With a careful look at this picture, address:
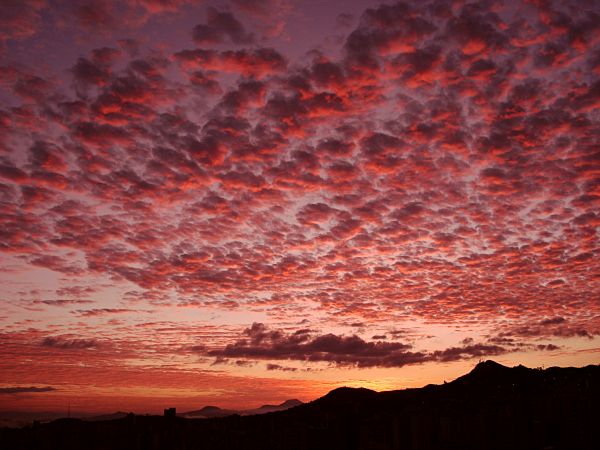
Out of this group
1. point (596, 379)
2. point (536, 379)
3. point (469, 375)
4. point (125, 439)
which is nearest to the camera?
point (125, 439)

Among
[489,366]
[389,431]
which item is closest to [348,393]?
[489,366]

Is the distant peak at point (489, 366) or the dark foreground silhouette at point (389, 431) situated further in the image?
the distant peak at point (489, 366)

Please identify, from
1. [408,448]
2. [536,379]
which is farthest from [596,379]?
[408,448]

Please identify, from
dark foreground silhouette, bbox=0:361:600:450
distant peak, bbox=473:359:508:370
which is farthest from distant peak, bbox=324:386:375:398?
dark foreground silhouette, bbox=0:361:600:450

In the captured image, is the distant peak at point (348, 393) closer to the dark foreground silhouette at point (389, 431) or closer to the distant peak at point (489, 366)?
the distant peak at point (489, 366)

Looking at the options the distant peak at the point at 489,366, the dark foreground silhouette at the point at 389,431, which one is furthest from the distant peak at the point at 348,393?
the dark foreground silhouette at the point at 389,431

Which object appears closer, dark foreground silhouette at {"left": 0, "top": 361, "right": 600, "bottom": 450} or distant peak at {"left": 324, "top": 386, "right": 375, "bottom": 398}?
dark foreground silhouette at {"left": 0, "top": 361, "right": 600, "bottom": 450}

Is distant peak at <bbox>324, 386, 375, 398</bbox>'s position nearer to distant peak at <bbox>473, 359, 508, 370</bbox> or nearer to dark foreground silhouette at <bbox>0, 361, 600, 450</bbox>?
distant peak at <bbox>473, 359, 508, 370</bbox>

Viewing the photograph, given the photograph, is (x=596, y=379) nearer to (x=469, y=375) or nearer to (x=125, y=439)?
(x=469, y=375)

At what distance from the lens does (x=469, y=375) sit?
166 meters

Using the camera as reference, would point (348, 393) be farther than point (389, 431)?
Yes

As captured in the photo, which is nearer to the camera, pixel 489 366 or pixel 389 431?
pixel 389 431

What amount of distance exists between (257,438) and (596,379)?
70.2 metres

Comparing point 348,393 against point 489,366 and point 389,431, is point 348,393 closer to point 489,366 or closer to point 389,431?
point 489,366
